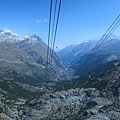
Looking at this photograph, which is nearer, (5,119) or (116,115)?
(5,119)

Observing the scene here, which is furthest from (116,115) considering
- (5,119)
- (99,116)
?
(5,119)

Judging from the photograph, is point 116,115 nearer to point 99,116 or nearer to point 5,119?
point 99,116

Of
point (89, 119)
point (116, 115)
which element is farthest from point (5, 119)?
point (116, 115)

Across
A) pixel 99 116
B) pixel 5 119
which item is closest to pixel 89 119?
pixel 99 116

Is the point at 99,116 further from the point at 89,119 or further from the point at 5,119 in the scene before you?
the point at 5,119

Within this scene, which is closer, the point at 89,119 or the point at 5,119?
the point at 5,119

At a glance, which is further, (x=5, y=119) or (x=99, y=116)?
(x=99, y=116)

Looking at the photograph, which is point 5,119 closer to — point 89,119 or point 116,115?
point 89,119
